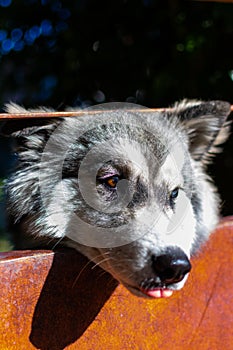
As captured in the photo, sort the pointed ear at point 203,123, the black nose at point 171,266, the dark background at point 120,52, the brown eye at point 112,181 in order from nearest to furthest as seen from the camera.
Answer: the black nose at point 171,266, the brown eye at point 112,181, the pointed ear at point 203,123, the dark background at point 120,52

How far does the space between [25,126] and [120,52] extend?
3039mm

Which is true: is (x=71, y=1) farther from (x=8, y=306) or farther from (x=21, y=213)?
(x=8, y=306)

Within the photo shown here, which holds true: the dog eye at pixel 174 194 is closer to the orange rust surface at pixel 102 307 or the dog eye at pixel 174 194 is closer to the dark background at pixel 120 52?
the orange rust surface at pixel 102 307

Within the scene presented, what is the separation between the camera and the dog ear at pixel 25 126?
2406 mm

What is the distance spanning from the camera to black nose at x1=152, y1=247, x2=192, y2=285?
2066mm

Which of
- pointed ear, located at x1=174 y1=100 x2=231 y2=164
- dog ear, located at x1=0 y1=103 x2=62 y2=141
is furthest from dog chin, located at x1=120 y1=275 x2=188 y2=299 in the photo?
pointed ear, located at x1=174 y1=100 x2=231 y2=164

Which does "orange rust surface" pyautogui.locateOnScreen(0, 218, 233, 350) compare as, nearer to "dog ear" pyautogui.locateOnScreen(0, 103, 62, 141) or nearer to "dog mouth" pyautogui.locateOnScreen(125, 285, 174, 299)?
"dog mouth" pyautogui.locateOnScreen(125, 285, 174, 299)

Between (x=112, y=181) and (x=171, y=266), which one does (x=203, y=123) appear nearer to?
(x=112, y=181)

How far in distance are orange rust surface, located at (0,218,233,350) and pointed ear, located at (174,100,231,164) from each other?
2.14 feet

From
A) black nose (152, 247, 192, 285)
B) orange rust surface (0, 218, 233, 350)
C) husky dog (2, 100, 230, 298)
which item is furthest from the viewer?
husky dog (2, 100, 230, 298)

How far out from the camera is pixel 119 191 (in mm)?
2518

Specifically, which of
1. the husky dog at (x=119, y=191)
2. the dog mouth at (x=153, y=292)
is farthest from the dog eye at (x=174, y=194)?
the dog mouth at (x=153, y=292)

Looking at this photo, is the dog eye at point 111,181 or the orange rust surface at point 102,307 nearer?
the orange rust surface at point 102,307

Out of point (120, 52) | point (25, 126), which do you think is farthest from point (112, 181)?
point (120, 52)
